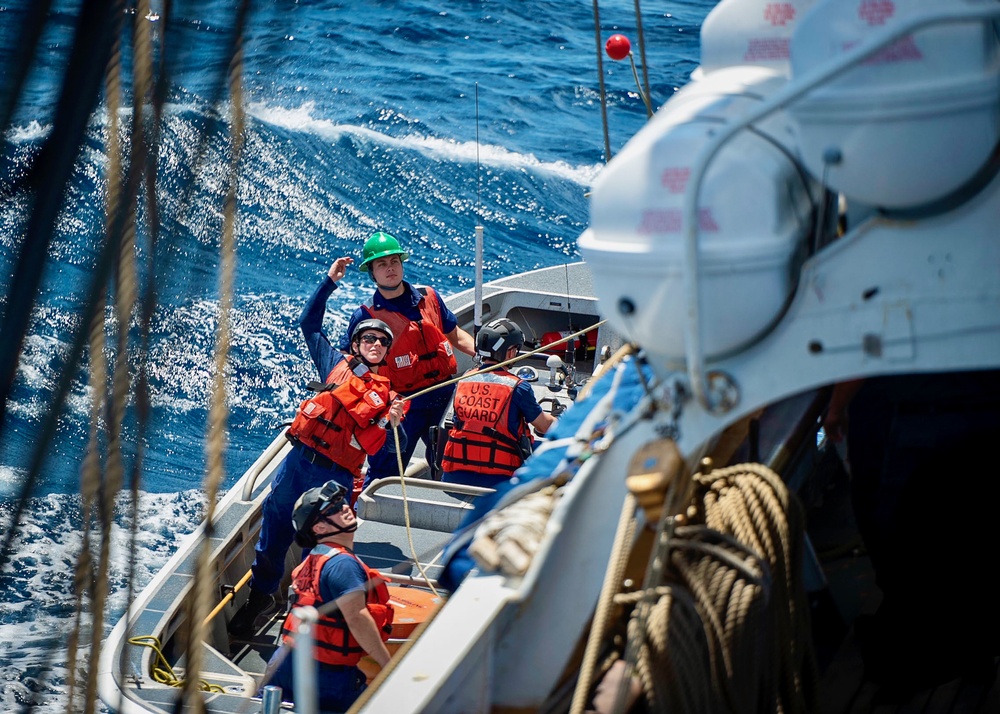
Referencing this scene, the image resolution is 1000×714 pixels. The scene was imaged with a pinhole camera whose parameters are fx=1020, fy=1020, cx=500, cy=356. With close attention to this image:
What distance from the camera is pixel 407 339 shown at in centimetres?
662

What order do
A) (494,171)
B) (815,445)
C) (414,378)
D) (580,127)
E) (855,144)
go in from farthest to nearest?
(580,127)
(494,171)
(414,378)
(815,445)
(855,144)

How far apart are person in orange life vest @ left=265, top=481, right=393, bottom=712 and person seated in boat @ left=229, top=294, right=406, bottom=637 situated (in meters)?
1.24

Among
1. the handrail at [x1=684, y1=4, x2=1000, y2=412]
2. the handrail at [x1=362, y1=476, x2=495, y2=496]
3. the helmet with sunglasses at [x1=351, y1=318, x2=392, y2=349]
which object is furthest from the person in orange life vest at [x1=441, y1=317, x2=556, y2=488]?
the handrail at [x1=684, y1=4, x2=1000, y2=412]

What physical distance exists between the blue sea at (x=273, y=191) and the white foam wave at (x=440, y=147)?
55 mm

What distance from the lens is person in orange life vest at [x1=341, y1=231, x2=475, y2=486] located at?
256 inches

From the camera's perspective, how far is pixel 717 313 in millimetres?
2234

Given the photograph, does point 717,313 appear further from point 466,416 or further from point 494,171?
point 494,171

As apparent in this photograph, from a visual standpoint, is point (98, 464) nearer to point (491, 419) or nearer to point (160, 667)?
point (160, 667)

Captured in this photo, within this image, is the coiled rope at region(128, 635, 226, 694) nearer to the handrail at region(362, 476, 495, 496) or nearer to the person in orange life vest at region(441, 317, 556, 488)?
the handrail at region(362, 476, 495, 496)

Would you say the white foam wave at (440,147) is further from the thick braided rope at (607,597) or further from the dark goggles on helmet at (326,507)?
the thick braided rope at (607,597)

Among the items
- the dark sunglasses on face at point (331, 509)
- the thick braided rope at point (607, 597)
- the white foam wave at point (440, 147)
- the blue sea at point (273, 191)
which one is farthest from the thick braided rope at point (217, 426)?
the white foam wave at point (440, 147)

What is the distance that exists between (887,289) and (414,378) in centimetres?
464

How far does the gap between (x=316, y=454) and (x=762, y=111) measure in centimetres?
379

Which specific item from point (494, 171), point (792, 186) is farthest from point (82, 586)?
point (494, 171)
